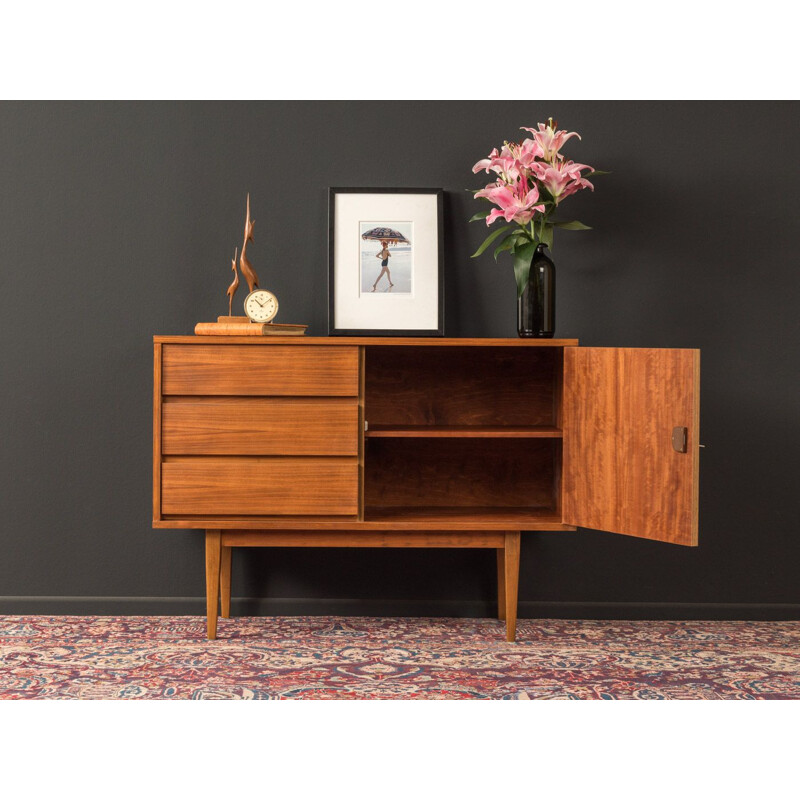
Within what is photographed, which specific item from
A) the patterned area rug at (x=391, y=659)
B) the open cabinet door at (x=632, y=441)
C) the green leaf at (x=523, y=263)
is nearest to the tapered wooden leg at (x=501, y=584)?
the patterned area rug at (x=391, y=659)

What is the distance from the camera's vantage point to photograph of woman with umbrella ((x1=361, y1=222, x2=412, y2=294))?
11.3ft

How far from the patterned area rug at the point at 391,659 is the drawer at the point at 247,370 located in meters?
Answer: 0.91

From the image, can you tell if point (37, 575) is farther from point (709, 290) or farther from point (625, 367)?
point (709, 290)

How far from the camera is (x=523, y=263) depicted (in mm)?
3232

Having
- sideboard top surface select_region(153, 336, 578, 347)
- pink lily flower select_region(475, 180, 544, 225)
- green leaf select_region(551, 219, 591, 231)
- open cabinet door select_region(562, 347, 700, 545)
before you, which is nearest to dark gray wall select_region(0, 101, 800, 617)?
green leaf select_region(551, 219, 591, 231)

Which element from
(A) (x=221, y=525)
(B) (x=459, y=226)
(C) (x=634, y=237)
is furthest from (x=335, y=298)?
(C) (x=634, y=237)

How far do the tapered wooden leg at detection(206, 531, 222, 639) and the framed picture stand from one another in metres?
0.92

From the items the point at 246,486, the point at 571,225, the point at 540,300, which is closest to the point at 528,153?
the point at 571,225

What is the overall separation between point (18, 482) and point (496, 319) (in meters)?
2.01

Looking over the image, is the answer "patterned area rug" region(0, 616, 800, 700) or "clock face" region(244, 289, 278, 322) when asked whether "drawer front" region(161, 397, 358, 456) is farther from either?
"patterned area rug" region(0, 616, 800, 700)

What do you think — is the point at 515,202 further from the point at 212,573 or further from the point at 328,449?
the point at 212,573

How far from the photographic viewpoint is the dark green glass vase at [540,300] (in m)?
3.23

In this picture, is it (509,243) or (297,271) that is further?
(297,271)

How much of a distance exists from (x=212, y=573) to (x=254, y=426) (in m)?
0.56
